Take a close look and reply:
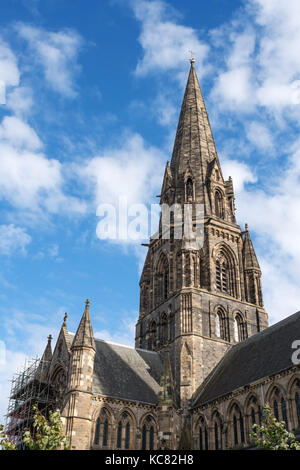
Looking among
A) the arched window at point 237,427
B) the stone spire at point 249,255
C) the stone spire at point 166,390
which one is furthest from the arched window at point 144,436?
the stone spire at point 249,255

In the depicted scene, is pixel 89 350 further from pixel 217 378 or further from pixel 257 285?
pixel 257 285

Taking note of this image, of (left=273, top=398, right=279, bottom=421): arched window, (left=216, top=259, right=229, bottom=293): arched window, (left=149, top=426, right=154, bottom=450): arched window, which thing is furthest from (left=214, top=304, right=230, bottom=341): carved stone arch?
(left=273, top=398, right=279, bottom=421): arched window

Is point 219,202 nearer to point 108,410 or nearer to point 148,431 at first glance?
point 148,431

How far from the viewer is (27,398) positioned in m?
31.4

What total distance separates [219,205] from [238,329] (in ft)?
35.8

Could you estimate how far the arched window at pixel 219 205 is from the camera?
137 ft

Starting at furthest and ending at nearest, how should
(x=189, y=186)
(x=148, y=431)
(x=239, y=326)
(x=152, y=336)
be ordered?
(x=189, y=186) < (x=152, y=336) < (x=239, y=326) < (x=148, y=431)

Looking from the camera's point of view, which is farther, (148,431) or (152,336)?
(152,336)

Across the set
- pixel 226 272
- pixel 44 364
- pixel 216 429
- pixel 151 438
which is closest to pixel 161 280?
pixel 226 272

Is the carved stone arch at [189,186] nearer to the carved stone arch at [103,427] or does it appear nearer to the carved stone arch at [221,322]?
the carved stone arch at [221,322]

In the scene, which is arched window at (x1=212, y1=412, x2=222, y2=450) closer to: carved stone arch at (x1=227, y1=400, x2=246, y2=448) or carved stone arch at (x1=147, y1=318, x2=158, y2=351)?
carved stone arch at (x1=227, y1=400, x2=246, y2=448)

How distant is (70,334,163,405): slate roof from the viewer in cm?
3022
